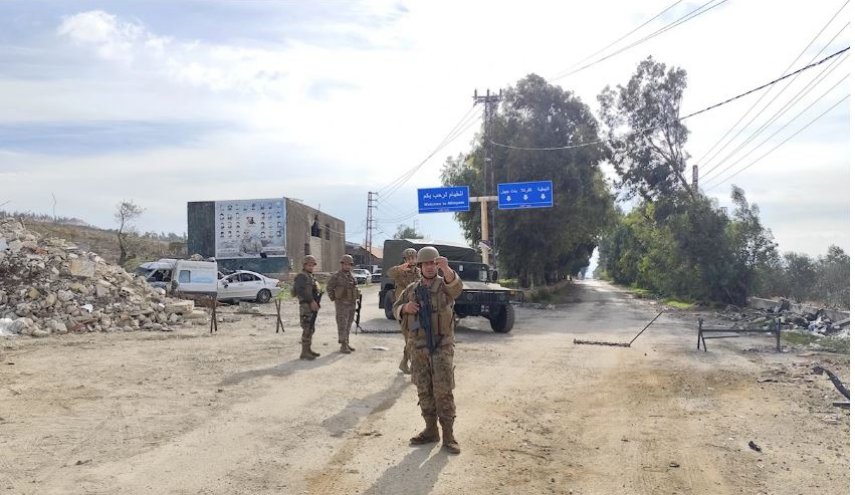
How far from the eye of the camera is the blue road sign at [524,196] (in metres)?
26.4

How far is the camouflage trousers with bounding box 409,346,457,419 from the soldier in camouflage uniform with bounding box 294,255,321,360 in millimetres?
4919

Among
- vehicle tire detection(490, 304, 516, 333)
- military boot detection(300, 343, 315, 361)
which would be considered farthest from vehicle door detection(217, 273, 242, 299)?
military boot detection(300, 343, 315, 361)

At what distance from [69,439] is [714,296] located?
985 inches

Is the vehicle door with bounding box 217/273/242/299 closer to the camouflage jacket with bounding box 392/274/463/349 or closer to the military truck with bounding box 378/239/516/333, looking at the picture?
the military truck with bounding box 378/239/516/333

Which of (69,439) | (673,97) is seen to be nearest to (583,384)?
(69,439)

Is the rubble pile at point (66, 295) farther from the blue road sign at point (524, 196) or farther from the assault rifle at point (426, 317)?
the blue road sign at point (524, 196)

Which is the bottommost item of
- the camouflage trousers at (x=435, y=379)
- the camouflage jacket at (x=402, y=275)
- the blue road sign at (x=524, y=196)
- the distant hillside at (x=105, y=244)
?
the camouflage trousers at (x=435, y=379)

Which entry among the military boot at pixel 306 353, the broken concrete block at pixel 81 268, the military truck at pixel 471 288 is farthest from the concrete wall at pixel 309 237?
the military boot at pixel 306 353

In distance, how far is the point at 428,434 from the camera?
5750mm

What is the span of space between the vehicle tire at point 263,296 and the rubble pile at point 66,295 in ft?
28.3

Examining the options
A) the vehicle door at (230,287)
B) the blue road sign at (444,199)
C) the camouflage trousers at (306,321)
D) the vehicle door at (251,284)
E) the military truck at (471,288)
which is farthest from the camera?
the blue road sign at (444,199)

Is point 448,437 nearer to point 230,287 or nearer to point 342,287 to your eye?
point 342,287

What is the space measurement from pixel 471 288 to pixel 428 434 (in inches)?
373

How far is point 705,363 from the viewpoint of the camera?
1091cm
